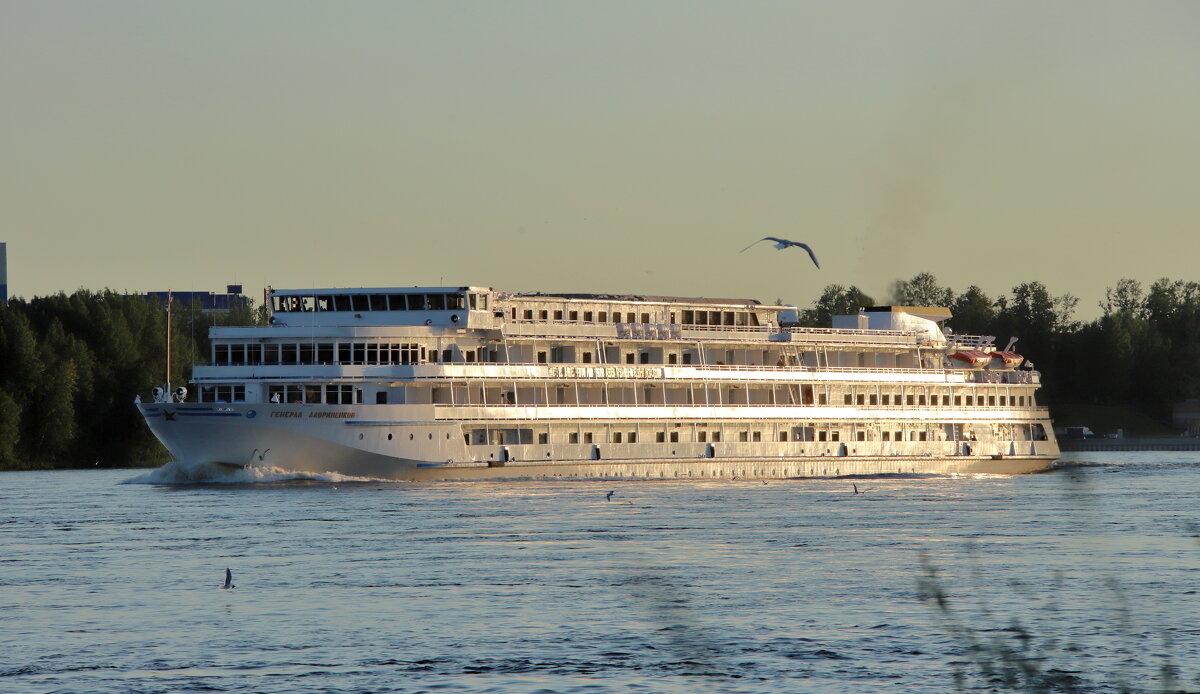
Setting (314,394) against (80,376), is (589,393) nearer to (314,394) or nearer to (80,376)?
(314,394)

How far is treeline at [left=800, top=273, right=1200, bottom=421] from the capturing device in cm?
16188

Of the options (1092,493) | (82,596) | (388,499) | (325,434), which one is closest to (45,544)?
(82,596)

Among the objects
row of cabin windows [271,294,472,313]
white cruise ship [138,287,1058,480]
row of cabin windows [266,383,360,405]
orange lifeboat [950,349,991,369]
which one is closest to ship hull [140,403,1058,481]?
white cruise ship [138,287,1058,480]

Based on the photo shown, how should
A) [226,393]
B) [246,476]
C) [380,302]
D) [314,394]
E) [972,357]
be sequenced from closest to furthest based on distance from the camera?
[246,476], [314,394], [226,393], [380,302], [972,357]

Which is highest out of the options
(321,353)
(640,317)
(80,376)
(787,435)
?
(80,376)

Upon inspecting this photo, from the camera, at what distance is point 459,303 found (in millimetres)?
68938

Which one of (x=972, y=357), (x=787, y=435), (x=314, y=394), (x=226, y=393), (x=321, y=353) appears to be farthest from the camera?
(x=972, y=357)

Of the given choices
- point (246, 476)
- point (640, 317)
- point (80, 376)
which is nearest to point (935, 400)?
point (640, 317)

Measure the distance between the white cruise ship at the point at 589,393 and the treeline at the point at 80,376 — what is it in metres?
25.5

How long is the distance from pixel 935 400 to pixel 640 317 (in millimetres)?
19051

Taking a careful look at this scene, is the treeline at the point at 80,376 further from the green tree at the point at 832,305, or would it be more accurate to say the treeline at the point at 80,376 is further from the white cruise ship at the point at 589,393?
the green tree at the point at 832,305

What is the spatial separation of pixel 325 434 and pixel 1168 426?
408ft

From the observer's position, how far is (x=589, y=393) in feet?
241

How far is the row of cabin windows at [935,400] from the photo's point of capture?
82.2 metres
